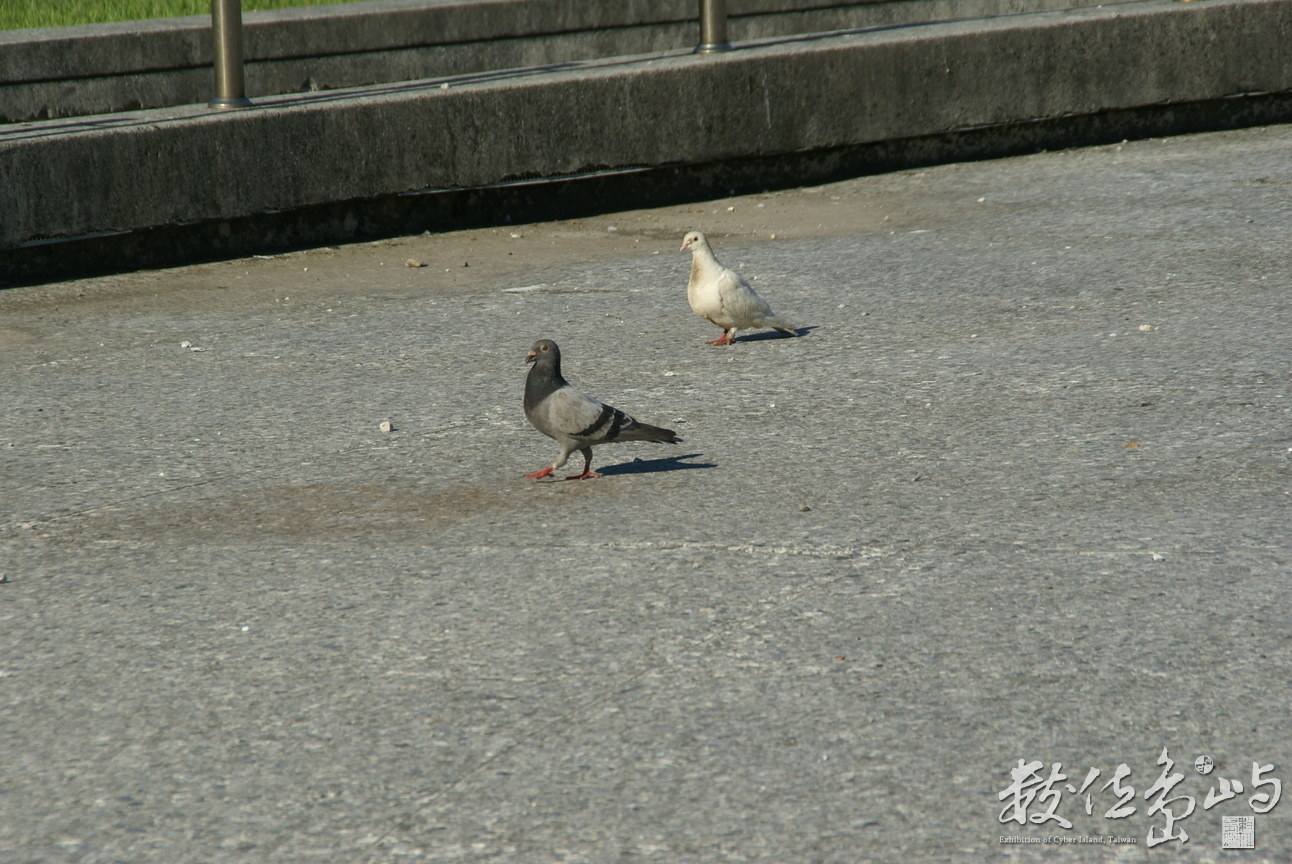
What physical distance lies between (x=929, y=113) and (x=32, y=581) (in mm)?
8803

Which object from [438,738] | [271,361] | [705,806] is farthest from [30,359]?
[705,806]

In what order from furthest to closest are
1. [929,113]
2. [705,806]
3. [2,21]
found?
[2,21], [929,113], [705,806]

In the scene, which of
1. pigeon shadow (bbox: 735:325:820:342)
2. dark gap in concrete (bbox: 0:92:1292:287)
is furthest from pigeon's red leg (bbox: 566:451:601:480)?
dark gap in concrete (bbox: 0:92:1292:287)

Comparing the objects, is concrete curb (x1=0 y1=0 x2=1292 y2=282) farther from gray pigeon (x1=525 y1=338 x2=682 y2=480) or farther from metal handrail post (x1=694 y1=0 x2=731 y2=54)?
gray pigeon (x1=525 y1=338 x2=682 y2=480)

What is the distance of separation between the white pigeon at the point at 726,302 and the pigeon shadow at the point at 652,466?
5.16 ft

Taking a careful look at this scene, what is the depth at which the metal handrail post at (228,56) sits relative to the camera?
977 centimetres

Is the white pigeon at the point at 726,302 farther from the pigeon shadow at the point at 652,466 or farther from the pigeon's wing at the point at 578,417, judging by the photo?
the pigeon's wing at the point at 578,417

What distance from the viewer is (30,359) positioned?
7.39 meters

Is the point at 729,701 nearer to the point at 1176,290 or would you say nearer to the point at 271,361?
the point at 271,361

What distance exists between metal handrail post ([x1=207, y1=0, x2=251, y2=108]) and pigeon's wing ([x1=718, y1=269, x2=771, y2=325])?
13.5 ft

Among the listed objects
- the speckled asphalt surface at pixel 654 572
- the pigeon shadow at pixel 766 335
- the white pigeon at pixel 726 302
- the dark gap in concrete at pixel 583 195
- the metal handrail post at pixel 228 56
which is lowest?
the speckled asphalt surface at pixel 654 572

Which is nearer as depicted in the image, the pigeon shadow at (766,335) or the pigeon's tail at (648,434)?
the pigeon's tail at (648,434)

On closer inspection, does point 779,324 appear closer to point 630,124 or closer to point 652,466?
point 652,466

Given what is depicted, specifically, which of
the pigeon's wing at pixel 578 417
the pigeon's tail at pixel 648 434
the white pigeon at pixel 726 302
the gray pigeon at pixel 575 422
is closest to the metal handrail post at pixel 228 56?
the white pigeon at pixel 726 302
